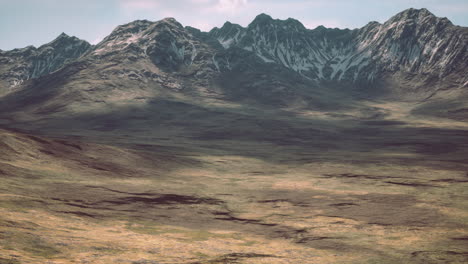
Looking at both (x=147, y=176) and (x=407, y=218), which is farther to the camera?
(x=147, y=176)

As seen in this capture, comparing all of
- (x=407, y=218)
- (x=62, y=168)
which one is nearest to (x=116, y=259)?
(x=407, y=218)

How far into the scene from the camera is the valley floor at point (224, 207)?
35781 millimetres

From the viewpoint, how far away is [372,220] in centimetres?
5197

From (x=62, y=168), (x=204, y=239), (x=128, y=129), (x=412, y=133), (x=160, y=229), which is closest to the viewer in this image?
(x=204, y=239)

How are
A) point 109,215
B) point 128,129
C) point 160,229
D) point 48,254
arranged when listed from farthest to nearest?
point 128,129, point 109,215, point 160,229, point 48,254

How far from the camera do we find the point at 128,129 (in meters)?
198

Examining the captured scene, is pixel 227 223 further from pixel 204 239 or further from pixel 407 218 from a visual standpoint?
pixel 407 218

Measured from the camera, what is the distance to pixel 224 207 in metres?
60.0

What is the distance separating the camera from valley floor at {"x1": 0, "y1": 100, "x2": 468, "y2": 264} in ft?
117

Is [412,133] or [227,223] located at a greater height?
[412,133]

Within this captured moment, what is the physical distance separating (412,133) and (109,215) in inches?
6314

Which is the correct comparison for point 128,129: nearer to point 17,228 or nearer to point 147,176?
point 147,176

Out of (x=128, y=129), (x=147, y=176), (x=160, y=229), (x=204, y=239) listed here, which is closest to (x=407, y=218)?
(x=204, y=239)

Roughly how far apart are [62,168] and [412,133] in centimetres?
14956
